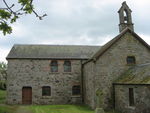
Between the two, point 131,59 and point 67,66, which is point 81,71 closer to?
point 67,66

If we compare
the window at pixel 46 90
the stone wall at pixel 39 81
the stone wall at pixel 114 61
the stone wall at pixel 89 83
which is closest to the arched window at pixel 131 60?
the stone wall at pixel 114 61

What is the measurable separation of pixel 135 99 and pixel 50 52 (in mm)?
13924

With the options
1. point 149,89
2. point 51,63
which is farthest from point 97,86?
point 51,63

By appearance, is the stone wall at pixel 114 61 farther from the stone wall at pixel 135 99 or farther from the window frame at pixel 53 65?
the window frame at pixel 53 65

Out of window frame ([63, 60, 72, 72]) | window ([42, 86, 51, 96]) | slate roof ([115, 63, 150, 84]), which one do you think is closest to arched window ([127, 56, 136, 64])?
Answer: slate roof ([115, 63, 150, 84])

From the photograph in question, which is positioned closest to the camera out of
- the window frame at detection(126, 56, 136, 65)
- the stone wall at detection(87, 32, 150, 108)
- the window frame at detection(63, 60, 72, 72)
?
the stone wall at detection(87, 32, 150, 108)

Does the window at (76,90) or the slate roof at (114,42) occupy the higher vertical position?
the slate roof at (114,42)

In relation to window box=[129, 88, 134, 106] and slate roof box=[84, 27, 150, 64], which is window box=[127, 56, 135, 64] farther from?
window box=[129, 88, 134, 106]

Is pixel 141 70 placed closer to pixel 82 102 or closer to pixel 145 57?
pixel 145 57

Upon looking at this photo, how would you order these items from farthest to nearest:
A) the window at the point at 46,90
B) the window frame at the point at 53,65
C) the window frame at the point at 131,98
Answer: the window frame at the point at 53,65 → the window at the point at 46,90 → the window frame at the point at 131,98

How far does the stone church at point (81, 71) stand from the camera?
64.6 feet

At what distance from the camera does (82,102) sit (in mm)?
25484

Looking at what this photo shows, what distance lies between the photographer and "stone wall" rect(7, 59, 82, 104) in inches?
981

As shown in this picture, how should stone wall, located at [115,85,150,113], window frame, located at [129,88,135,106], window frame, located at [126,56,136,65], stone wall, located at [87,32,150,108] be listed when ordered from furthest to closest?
window frame, located at [126,56,136,65], stone wall, located at [87,32,150,108], window frame, located at [129,88,135,106], stone wall, located at [115,85,150,113]
